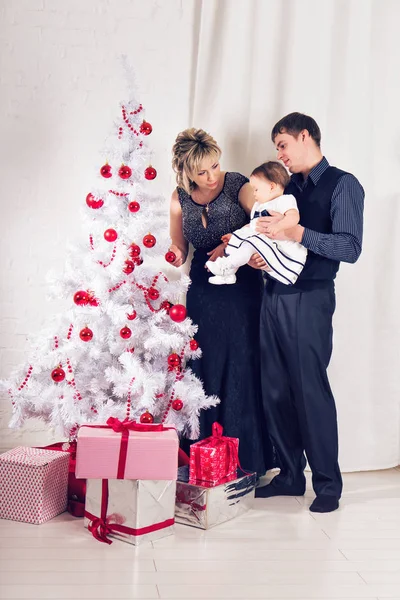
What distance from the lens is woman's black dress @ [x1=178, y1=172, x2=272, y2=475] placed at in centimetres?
308

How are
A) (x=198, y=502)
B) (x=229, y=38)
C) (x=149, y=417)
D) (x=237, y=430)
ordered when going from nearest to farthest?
(x=198, y=502) → (x=149, y=417) → (x=237, y=430) → (x=229, y=38)

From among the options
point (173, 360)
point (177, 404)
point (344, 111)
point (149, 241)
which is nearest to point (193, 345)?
point (173, 360)

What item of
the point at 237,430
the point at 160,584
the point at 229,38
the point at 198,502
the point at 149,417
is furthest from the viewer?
the point at 229,38

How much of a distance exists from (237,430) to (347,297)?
2.84 feet

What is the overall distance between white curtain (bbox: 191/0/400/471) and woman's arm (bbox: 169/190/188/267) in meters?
0.36

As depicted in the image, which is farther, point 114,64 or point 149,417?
point 114,64

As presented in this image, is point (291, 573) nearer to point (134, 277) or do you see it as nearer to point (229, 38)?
point (134, 277)

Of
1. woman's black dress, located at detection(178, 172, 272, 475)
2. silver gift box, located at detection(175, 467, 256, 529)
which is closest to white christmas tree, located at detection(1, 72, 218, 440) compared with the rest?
woman's black dress, located at detection(178, 172, 272, 475)

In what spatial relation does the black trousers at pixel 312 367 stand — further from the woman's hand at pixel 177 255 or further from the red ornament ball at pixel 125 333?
the red ornament ball at pixel 125 333

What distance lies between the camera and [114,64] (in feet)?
11.4

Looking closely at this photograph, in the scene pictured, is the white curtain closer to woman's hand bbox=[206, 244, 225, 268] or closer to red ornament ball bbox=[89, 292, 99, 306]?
woman's hand bbox=[206, 244, 225, 268]

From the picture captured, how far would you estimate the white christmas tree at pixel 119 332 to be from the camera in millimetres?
2818

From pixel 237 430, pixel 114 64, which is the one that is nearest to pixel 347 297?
pixel 237 430

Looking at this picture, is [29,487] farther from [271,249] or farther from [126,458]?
[271,249]
